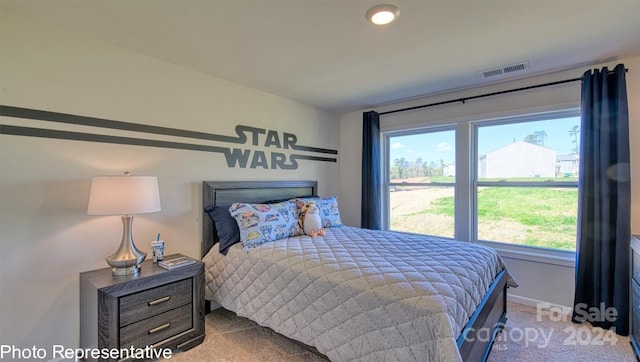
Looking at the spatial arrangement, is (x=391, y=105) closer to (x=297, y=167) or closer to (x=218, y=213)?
(x=297, y=167)

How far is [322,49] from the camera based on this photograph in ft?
7.49

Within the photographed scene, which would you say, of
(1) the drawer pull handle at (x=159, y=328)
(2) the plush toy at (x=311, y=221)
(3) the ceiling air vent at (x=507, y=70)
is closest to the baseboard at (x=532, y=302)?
(2) the plush toy at (x=311, y=221)

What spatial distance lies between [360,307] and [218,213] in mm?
1647

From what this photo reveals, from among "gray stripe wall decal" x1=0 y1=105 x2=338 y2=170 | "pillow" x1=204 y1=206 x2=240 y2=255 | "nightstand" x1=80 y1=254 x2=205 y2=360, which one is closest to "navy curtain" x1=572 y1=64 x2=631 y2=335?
"gray stripe wall decal" x1=0 y1=105 x2=338 y2=170

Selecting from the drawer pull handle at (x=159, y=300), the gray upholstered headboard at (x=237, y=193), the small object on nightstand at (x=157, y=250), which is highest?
the gray upholstered headboard at (x=237, y=193)

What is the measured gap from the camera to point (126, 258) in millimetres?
1999

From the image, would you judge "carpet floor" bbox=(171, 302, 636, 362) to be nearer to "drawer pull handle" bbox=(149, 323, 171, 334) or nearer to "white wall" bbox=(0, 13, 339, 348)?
"drawer pull handle" bbox=(149, 323, 171, 334)

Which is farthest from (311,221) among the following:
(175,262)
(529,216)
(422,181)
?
(529,216)

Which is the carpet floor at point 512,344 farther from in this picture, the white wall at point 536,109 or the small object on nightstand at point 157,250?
the small object on nightstand at point 157,250

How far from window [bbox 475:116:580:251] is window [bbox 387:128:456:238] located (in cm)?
35

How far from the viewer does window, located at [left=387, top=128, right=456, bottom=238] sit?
3605mm

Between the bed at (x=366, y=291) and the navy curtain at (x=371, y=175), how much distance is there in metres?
1.16

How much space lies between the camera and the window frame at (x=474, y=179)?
2.85m

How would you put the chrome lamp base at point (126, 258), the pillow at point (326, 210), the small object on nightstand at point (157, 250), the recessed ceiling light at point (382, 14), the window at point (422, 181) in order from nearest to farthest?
the recessed ceiling light at point (382, 14) → the chrome lamp base at point (126, 258) → the small object on nightstand at point (157, 250) → the pillow at point (326, 210) → the window at point (422, 181)
